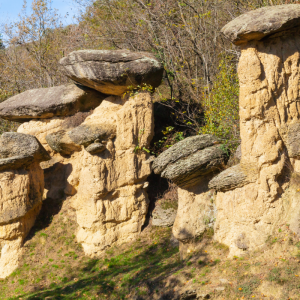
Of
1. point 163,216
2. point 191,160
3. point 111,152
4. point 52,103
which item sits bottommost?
point 163,216

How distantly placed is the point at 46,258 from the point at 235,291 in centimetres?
770

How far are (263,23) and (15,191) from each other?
10.1m

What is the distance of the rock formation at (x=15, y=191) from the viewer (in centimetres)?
1376

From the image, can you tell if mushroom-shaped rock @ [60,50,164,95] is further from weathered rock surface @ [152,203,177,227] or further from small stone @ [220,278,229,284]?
small stone @ [220,278,229,284]

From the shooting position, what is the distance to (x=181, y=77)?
17.4 metres

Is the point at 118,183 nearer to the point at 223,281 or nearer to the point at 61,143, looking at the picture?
the point at 61,143

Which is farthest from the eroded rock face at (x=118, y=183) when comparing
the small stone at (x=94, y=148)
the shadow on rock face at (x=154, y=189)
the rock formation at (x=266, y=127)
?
the rock formation at (x=266, y=127)

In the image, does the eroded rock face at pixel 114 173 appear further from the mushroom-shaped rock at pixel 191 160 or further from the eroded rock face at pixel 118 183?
the mushroom-shaped rock at pixel 191 160

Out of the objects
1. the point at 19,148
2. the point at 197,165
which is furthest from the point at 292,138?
the point at 19,148

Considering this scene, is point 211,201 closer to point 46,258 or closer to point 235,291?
point 235,291

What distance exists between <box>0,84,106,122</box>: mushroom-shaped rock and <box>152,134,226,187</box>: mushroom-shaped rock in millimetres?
5575

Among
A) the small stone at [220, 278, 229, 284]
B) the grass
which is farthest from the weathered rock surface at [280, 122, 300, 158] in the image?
the small stone at [220, 278, 229, 284]

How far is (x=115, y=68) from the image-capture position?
13336mm

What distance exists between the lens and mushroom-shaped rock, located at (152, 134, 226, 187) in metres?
11.2
